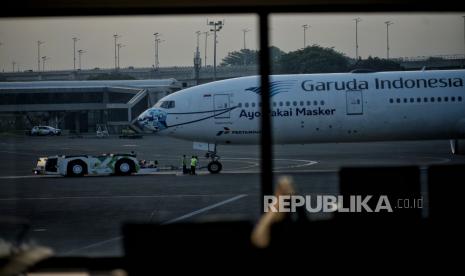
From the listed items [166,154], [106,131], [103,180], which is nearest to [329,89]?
[103,180]

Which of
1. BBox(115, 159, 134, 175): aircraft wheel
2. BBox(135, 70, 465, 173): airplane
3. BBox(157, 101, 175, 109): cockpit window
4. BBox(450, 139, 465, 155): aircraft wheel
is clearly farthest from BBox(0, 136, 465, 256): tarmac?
BBox(157, 101, 175, 109): cockpit window

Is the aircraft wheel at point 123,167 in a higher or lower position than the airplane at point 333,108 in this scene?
lower

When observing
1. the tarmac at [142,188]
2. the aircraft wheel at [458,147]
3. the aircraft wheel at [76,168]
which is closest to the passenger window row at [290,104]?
the tarmac at [142,188]

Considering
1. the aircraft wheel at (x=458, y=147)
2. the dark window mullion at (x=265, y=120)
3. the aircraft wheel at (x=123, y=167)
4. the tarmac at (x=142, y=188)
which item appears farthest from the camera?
the aircraft wheel at (x=458, y=147)

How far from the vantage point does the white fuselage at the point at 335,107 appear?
2173 cm

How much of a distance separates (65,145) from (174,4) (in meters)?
23.5

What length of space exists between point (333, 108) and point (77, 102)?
26.1 feet

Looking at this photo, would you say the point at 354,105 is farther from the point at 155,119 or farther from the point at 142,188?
the point at 142,188

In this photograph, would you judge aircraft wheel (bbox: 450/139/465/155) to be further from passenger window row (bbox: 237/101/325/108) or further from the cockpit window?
the cockpit window

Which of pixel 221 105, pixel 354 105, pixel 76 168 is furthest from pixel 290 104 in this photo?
pixel 76 168

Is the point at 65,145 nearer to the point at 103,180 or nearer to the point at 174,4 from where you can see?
the point at 103,180

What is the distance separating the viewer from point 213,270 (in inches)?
151

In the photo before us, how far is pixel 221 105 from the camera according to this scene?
22219 mm

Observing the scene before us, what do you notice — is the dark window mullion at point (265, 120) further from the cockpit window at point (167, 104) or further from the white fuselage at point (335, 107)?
the cockpit window at point (167, 104)
